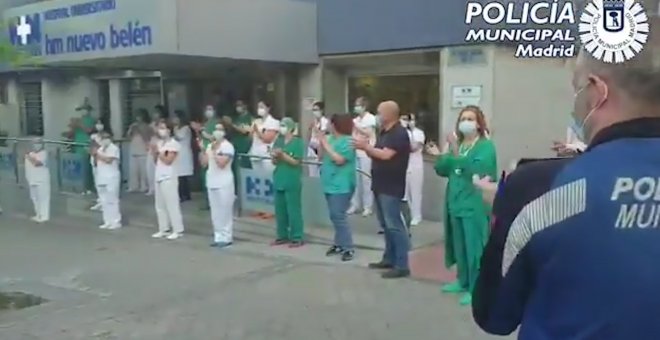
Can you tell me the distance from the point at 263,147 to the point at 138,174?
3.88 metres

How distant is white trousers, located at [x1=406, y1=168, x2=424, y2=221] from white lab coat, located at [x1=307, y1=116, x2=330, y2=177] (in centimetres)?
129

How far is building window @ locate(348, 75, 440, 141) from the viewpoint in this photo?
441 inches

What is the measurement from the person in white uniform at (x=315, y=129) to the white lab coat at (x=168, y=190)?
1924 millimetres

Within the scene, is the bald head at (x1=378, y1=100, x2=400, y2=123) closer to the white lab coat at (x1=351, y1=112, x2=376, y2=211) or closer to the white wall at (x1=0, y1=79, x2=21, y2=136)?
the white lab coat at (x1=351, y1=112, x2=376, y2=211)

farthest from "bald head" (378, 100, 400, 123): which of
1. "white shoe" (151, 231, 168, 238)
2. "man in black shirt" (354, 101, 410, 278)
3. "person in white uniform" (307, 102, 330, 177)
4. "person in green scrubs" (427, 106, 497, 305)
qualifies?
"white shoe" (151, 231, 168, 238)

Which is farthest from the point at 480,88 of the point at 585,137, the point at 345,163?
the point at 585,137

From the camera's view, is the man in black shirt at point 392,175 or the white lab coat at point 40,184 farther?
the white lab coat at point 40,184

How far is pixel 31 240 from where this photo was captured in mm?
10031

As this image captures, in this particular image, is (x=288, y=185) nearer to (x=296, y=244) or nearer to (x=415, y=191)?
(x=296, y=244)

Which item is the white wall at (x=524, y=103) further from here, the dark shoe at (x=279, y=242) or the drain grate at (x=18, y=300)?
the drain grate at (x=18, y=300)

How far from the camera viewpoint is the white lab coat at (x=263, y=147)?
966cm

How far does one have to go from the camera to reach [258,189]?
31.6ft

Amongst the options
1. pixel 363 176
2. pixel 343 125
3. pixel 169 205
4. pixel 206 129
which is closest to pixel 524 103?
pixel 363 176

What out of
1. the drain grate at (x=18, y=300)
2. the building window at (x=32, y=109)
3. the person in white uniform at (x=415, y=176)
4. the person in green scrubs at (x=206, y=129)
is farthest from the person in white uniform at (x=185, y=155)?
the building window at (x=32, y=109)
